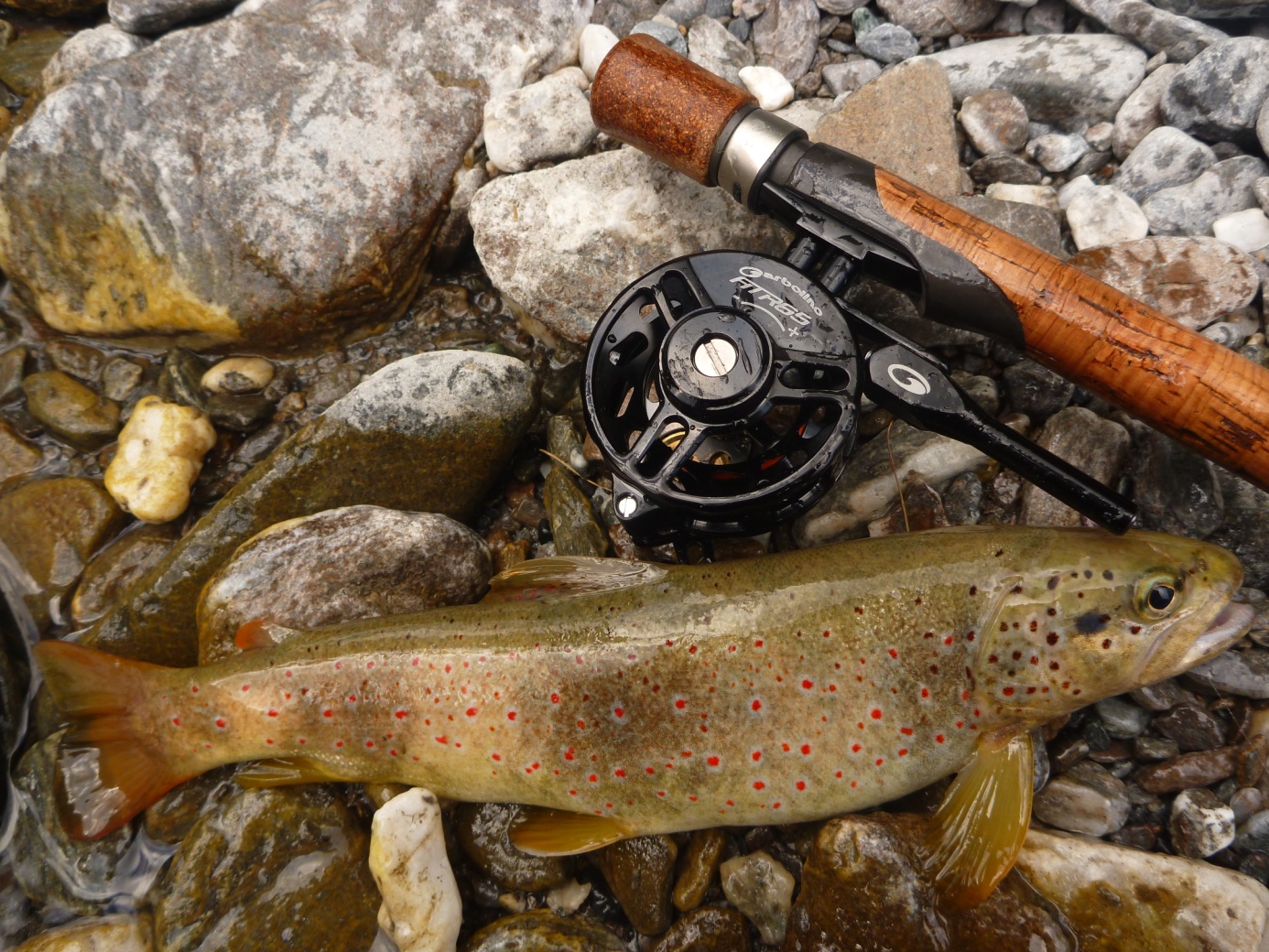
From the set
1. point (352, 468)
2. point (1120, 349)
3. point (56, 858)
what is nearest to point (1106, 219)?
point (1120, 349)

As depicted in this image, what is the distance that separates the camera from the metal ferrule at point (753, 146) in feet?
8.21

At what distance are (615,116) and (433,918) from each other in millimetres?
2792

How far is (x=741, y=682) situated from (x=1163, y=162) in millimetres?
2725

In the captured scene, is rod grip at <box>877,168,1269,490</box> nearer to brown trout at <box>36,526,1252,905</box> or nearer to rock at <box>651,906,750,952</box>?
brown trout at <box>36,526,1252,905</box>

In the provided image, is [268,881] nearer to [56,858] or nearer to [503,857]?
[503,857]

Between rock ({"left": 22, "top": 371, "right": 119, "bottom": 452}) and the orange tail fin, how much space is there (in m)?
1.14

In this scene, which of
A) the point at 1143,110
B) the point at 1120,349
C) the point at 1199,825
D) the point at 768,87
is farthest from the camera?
the point at 768,87

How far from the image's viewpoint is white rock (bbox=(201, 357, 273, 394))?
3502 mm

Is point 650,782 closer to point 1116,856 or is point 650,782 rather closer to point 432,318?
point 1116,856

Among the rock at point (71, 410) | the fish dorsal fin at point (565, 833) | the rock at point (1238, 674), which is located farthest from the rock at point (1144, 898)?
the rock at point (71, 410)

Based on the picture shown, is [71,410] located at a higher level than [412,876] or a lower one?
higher

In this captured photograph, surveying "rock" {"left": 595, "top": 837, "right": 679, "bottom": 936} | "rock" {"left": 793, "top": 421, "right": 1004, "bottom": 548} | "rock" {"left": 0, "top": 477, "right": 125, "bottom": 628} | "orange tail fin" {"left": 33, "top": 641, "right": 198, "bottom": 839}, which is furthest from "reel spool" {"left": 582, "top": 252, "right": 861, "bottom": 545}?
"rock" {"left": 0, "top": 477, "right": 125, "bottom": 628}

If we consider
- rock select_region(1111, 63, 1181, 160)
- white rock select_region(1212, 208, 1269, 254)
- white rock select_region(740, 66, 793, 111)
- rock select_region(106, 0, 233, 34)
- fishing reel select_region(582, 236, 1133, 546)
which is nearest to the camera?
fishing reel select_region(582, 236, 1133, 546)

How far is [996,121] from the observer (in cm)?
326
